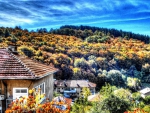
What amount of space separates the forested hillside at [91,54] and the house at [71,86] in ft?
8.23

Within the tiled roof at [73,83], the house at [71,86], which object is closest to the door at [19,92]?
the house at [71,86]

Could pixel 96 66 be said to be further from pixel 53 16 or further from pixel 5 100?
pixel 5 100

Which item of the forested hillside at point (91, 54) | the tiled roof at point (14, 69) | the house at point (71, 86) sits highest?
the tiled roof at point (14, 69)

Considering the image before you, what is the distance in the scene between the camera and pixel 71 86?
38844mm

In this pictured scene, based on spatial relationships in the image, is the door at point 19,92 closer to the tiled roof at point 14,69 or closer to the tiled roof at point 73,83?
the tiled roof at point 14,69

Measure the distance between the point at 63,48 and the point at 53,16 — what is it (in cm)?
735

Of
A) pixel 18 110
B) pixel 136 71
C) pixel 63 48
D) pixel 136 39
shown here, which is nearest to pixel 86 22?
pixel 63 48

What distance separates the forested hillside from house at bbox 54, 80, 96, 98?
8.23 feet

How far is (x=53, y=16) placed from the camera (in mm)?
43625

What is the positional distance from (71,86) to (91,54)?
38.0ft

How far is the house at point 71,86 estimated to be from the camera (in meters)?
38.2

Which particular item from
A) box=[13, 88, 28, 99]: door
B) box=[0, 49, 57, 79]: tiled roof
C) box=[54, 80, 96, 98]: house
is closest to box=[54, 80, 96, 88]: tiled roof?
box=[54, 80, 96, 98]: house

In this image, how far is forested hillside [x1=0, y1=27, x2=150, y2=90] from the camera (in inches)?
1642

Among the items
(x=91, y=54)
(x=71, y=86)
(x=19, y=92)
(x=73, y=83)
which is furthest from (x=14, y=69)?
(x=91, y=54)
